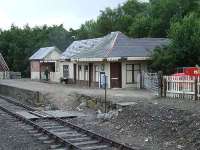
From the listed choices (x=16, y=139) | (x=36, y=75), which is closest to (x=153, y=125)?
(x=16, y=139)

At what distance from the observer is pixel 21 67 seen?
247 feet

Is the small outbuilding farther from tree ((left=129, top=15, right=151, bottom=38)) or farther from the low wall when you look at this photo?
the low wall

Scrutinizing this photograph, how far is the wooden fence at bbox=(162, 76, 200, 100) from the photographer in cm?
2141

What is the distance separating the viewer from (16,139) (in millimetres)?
15273

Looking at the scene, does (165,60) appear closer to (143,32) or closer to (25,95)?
(25,95)

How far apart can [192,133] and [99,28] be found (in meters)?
59.8

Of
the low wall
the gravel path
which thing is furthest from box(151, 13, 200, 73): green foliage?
the gravel path

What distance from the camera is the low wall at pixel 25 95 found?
102ft

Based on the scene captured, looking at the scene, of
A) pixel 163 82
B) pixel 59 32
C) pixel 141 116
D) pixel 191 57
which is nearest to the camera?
pixel 141 116

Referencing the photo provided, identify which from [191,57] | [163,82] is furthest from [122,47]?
[163,82]

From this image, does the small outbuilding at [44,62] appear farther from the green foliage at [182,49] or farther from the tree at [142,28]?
Result: the green foliage at [182,49]

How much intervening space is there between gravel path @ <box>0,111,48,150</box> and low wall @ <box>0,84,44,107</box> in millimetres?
11048

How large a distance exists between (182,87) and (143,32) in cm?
3723

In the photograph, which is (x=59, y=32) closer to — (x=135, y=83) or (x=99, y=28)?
(x=99, y=28)
